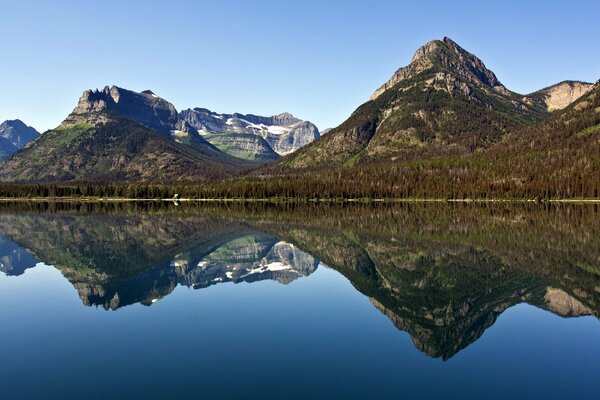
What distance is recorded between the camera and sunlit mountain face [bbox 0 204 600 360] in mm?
37094

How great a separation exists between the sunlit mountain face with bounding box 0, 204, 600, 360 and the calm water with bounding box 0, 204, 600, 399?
29 cm

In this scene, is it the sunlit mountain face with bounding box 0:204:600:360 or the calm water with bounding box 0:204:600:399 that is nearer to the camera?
the calm water with bounding box 0:204:600:399

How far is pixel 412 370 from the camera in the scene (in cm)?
2369

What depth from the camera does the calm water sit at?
71.7ft

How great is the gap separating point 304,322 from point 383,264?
90.6 feet

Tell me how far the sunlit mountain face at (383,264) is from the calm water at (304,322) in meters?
0.29

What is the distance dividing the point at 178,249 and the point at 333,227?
42.3m

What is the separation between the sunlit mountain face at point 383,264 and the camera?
37.1m

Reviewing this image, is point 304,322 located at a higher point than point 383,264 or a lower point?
lower

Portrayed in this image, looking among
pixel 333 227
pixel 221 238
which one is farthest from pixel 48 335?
pixel 333 227

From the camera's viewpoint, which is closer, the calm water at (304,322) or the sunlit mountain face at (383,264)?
the calm water at (304,322)

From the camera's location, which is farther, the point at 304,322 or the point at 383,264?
the point at 383,264

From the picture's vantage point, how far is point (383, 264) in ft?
192

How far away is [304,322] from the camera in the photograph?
32906 mm
